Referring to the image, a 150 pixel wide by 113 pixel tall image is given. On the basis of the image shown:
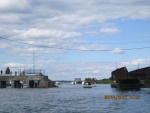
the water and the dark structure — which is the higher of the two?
the dark structure

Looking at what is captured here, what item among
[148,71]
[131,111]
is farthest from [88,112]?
[148,71]

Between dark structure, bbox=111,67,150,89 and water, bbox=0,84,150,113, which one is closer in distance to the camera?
water, bbox=0,84,150,113

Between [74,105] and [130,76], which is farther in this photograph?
[130,76]

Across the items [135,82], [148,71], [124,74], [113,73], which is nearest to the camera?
[148,71]

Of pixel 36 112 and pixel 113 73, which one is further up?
pixel 113 73

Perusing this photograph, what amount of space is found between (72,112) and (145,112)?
9.74 meters

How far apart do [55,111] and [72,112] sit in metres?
3.13

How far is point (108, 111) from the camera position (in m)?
51.1

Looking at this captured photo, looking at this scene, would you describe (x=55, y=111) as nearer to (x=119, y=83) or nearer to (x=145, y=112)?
(x=145, y=112)

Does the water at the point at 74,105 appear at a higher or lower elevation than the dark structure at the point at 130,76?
lower

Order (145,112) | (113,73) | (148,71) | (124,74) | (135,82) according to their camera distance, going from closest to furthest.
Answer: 1. (145,112)
2. (148,71)
3. (124,74)
4. (135,82)
5. (113,73)

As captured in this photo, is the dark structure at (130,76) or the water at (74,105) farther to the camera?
the dark structure at (130,76)

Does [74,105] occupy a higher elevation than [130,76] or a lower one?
lower

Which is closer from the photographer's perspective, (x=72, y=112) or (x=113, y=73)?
(x=72, y=112)
